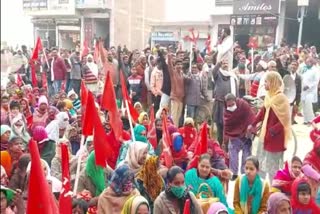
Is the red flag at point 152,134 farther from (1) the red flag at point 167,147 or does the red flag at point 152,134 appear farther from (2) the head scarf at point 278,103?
(2) the head scarf at point 278,103

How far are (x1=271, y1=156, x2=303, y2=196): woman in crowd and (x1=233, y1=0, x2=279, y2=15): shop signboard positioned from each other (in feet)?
35.5

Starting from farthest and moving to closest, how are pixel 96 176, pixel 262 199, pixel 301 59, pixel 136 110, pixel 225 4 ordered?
pixel 225 4
pixel 301 59
pixel 136 110
pixel 96 176
pixel 262 199

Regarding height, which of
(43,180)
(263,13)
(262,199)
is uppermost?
(263,13)

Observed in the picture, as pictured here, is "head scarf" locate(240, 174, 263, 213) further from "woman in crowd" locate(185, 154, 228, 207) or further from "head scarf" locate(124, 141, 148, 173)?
"head scarf" locate(124, 141, 148, 173)

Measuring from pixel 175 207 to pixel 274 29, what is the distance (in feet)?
46.3

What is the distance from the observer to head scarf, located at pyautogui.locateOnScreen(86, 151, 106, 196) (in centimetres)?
446

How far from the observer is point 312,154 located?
179 inches

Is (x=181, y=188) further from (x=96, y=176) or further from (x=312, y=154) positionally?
(x=312, y=154)

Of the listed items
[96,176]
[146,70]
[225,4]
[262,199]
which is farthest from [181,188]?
[225,4]

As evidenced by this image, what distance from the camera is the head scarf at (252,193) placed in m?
4.08

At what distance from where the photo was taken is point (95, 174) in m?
4.48

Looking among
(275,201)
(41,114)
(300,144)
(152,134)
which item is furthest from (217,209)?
(300,144)

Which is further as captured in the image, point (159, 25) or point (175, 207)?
point (159, 25)

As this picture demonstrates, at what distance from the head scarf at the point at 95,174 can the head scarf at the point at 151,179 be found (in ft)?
1.54
